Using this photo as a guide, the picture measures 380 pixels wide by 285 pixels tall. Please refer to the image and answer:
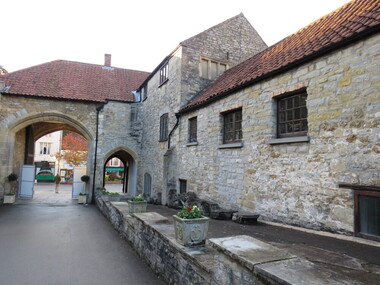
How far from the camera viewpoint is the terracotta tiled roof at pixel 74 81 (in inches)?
600

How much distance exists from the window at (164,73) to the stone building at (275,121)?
57mm

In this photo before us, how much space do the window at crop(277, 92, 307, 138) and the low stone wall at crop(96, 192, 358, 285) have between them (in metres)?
3.50

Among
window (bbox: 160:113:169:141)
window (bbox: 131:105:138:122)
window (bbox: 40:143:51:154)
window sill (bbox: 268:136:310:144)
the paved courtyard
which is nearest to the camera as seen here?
the paved courtyard

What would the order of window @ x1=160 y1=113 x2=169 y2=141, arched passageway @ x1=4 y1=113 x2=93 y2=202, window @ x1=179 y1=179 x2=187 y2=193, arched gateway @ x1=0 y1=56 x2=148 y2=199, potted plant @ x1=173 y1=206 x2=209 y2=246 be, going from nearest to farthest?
potted plant @ x1=173 y1=206 x2=209 y2=246 → window @ x1=179 y1=179 x2=187 y2=193 → window @ x1=160 y1=113 x2=169 y2=141 → arched gateway @ x1=0 y1=56 x2=148 y2=199 → arched passageway @ x1=4 y1=113 x2=93 y2=202

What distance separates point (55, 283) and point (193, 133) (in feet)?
24.0

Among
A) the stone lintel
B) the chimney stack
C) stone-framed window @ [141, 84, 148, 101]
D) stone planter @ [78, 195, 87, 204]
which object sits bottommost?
stone planter @ [78, 195, 87, 204]

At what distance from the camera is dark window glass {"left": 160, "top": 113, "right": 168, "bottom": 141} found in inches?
523

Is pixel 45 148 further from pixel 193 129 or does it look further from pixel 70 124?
pixel 193 129

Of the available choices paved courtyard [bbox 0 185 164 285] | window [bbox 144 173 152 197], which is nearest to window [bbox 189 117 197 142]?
paved courtyard [bbox 0 185 164 285]

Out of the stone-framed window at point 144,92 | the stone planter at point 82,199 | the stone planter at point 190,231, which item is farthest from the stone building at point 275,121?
the stone planter at point 82,199

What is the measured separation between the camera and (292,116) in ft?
19.9

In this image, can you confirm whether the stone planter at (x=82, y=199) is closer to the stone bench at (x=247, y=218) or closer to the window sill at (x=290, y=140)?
the stone bench at (x=247, y=218)

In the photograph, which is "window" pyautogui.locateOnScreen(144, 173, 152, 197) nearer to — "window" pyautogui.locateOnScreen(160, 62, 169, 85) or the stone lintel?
"window" pyautogui.locateOnScreen(160, 62, 169, 85)

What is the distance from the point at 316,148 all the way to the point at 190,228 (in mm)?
3104
